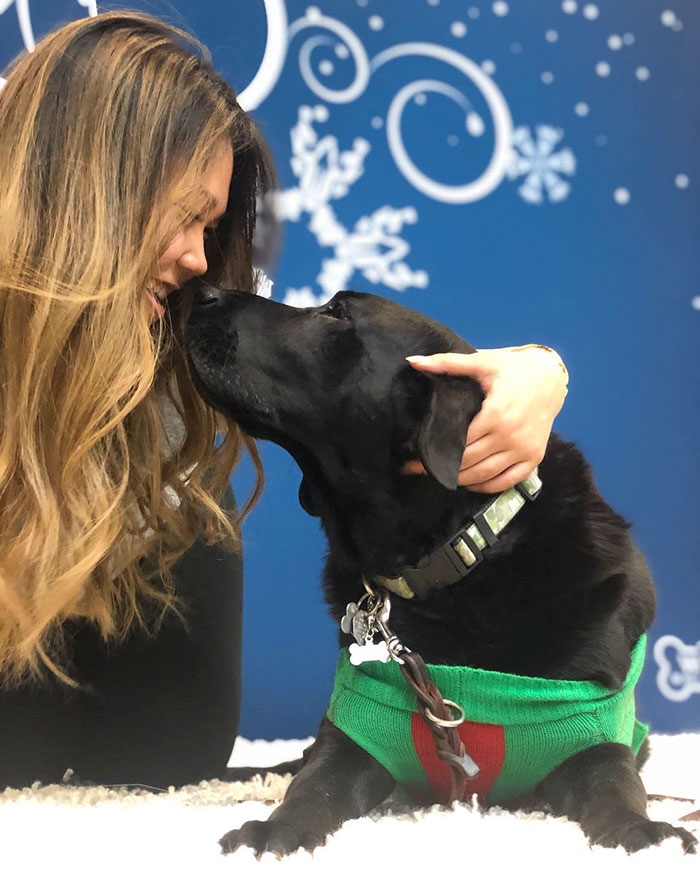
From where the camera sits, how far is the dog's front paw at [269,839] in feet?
2.83

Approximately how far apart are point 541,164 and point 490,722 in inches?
56.1

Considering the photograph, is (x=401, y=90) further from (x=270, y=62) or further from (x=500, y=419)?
(x=500, y=419)

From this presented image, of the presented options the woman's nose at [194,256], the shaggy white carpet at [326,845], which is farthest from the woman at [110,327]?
the shaggy white carpet at [326,845]

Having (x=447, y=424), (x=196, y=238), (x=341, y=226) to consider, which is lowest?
(x=447, y=424)

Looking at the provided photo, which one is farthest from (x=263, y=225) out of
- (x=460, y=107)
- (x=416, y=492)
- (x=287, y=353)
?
(x=460, y=107)

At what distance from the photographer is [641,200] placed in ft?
6.83

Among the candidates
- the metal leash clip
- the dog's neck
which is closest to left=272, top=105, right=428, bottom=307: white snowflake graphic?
the dog's neck

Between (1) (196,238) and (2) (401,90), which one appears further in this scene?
(2) (401,90)

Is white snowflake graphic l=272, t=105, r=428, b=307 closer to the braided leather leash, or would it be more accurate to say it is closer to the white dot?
the white dot

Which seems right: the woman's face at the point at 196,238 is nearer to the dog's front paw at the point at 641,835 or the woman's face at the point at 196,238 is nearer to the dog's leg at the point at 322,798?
the dog's leg at the point at 322,798

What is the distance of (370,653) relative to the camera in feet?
3.42

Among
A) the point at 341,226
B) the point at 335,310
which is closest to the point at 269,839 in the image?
the point at 335,310

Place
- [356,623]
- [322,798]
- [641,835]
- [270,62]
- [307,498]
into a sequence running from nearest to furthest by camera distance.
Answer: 1. [641,835]
2. [322,798]
3. [356,623]
4. [307,498]
5. [270,62]

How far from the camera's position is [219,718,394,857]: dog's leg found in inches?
34.5
